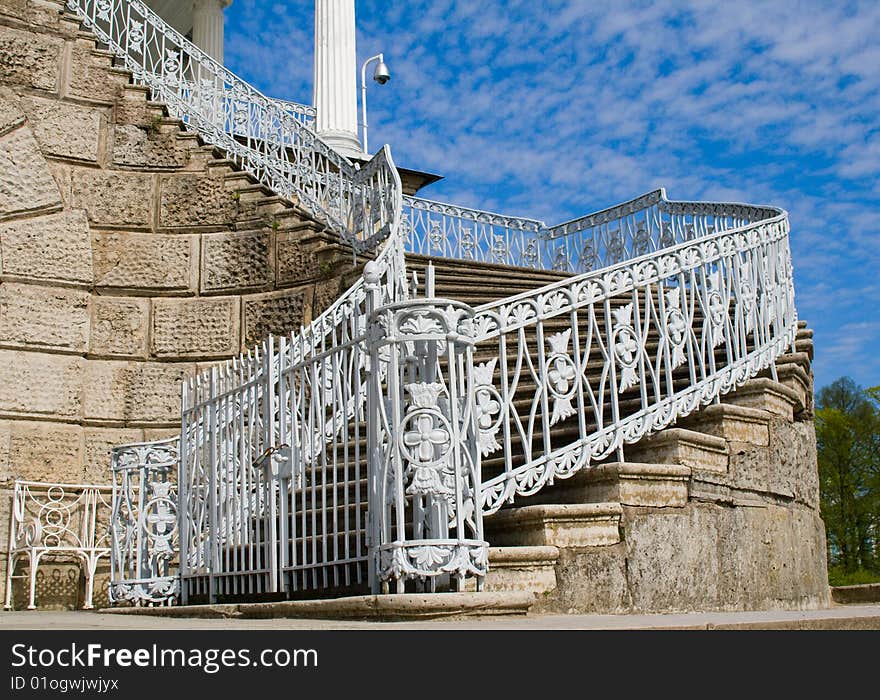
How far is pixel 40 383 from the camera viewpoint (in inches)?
394

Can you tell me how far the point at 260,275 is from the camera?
10648 millimetres

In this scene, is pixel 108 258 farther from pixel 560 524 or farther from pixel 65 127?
pixel 560 524

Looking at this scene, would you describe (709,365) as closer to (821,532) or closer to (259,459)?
(821,532)

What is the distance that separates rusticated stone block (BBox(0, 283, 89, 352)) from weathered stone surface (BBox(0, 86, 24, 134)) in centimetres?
170

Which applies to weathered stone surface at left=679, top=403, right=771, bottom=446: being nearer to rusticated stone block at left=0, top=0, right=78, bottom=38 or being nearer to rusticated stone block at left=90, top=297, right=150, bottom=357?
rusticated stone block at left=90, top=297, right=150, bottom=357

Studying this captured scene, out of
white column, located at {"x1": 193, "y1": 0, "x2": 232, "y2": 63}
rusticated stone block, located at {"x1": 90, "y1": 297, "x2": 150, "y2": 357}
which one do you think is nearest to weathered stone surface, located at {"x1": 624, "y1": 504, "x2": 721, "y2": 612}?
rusticated stone block, located at {"x1": 90, "y1": 297, "x2": 150, "y2": 357}

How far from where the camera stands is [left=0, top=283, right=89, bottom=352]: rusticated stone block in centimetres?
1001

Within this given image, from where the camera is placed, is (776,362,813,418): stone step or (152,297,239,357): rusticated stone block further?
(152,297,239,357): rusticated stone block

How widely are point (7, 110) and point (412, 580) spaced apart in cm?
782

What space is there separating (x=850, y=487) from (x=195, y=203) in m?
20.4

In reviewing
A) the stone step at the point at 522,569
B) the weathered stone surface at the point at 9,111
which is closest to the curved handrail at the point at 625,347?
the stone step at the point at 522,569

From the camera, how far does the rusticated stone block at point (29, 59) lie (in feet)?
35.2

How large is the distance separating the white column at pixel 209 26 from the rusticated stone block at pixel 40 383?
33.5 feet

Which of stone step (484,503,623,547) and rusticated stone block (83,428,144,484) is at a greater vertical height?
rusticated stone block (83,428,144,484)
